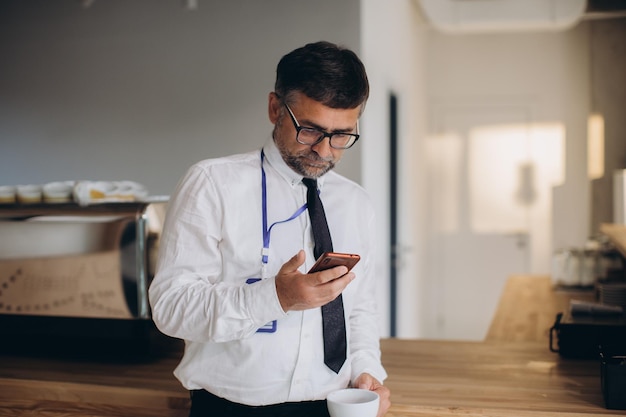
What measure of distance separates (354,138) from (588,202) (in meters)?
5.19

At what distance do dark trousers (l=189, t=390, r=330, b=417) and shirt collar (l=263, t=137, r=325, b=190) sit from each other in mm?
482

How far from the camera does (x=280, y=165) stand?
5.24 ft

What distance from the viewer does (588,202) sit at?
6195mm

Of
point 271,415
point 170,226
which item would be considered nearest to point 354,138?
point 170,226

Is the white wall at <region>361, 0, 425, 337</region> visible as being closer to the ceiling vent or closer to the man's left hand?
the ceiling vent

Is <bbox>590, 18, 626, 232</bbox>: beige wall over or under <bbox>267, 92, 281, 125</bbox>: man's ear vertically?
over

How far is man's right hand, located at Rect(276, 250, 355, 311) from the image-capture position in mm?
1296

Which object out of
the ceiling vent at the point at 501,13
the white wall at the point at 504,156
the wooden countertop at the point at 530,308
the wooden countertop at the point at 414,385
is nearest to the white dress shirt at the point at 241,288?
the wooden countertop at the point at 414,385

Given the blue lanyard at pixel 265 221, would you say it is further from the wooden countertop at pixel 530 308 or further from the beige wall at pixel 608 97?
the beige wall at pixel 608 97

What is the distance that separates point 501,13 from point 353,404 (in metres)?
4.41

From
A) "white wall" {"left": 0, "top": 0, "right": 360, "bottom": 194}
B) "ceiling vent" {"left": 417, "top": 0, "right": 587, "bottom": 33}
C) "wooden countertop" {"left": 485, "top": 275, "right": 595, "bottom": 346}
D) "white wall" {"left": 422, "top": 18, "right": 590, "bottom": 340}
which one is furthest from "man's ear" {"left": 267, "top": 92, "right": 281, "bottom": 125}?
"white wall" {"left": 422, "top": 18, "right": 590, "bottom": 340}

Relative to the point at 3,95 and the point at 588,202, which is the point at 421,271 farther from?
the point at 3,95

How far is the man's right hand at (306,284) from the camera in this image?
1.30m

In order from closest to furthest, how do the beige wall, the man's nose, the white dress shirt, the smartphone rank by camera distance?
the smartphone
the white dress shirt
the man's nose
the beige wall
